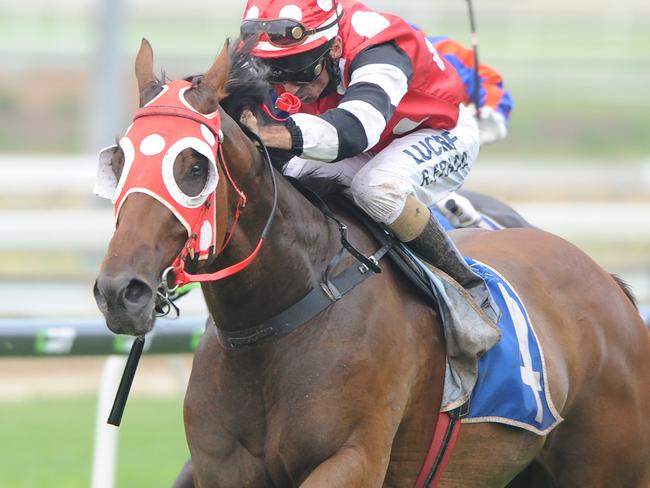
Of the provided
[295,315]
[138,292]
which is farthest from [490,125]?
[138,292]

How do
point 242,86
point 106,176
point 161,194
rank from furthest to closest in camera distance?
point 242,86
point 106,176
point 161,194

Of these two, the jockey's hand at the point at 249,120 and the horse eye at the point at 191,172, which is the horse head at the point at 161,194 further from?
the jockey's hand at the point at 249,120

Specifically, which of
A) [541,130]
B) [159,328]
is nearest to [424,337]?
[159,328]

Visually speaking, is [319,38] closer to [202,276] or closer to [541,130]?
[202,276]

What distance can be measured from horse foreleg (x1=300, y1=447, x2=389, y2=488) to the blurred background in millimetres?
2944

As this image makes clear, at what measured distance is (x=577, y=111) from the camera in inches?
1073

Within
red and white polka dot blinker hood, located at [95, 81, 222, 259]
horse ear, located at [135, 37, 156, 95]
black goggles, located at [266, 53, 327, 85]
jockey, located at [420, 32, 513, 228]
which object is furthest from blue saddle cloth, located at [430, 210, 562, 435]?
jockey, located at [420, 32, 513, 228]

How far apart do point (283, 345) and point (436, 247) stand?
75 centimetres

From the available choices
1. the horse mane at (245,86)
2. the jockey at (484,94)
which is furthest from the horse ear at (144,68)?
the jockey at (484,94)

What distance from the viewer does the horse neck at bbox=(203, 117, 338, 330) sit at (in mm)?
3988

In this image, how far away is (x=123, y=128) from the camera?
12.6m

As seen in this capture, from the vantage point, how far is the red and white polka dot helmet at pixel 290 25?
14.2 ft

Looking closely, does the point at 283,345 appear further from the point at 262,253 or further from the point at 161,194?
the point at 161,194

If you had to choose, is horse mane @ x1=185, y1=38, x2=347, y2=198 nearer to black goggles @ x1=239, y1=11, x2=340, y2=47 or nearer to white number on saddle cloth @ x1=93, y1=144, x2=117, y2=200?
black goggles @ x1=239, y1=11, x2=340, y2=47
